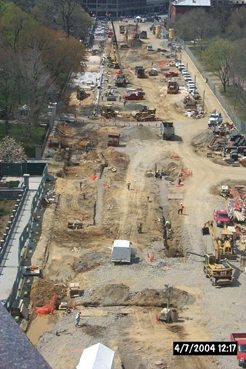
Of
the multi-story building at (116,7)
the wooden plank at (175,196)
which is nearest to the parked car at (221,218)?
the wooden plank at (175,196)

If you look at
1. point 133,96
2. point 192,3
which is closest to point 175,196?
point 133,96

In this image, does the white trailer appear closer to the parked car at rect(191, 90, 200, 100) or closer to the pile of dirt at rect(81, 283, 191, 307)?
the pile of dirt at rect(81, 283, 191, 307)

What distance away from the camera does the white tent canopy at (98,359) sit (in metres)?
20.4

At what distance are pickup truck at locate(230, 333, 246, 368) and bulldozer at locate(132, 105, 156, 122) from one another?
4434 cm

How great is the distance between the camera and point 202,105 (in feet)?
241

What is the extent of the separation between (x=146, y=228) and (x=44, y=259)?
905 cm

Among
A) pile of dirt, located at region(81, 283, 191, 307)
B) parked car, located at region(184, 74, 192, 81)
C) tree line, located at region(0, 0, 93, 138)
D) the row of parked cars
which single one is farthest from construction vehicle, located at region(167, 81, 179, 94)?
pile of dirt, located at region(81, 283, 191, 307)

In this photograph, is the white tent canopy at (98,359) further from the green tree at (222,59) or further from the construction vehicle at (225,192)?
the green tree at (222,59)

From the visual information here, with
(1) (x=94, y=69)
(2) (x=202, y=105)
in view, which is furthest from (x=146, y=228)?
(1) (x=94, y=69)

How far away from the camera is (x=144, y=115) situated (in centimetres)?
6756

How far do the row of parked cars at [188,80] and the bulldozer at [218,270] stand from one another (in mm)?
49285

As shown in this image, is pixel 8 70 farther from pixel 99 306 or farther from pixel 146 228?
pixel 99 306

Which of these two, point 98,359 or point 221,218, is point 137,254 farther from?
point 98,359

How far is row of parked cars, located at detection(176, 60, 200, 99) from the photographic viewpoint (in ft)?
261
